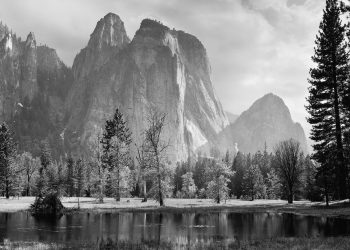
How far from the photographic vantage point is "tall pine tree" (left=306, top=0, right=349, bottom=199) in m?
44.9

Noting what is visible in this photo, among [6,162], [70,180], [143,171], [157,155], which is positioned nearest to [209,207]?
[157,155]

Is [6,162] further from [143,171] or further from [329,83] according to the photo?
[329,83]

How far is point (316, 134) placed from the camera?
47844mm

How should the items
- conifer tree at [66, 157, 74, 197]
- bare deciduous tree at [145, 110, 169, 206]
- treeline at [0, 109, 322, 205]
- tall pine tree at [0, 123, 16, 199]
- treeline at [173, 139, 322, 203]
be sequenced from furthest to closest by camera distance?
conifer tree at [66, 157, 74, 197], tall pine tree at [0, 123, 16, 199], treeline at [173, 139, 322, 203], treeline at [0, 109, 322, 205], bare deciduous tree at [145, 110, 169, 206]

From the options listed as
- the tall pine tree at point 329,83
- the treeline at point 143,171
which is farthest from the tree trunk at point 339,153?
the treeline at point 143,171

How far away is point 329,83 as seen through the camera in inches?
1801

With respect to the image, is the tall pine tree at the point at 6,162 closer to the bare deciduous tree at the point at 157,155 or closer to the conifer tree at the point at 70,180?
the bare deciduous tree at the point at 157,155

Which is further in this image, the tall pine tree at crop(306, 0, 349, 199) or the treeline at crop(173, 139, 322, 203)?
the treeline at crop(173, 139, 322, 203)

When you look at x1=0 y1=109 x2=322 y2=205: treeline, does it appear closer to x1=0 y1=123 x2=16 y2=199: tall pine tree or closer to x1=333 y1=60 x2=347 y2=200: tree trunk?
x1=0 y1=123 x2=16 y2=199: tall pine tree

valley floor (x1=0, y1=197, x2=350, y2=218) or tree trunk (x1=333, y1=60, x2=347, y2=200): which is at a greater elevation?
tree trunk (x1=333, y1=60, x2=347, y2=200)

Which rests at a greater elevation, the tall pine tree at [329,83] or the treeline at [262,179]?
the tall pine tree at [329,83]

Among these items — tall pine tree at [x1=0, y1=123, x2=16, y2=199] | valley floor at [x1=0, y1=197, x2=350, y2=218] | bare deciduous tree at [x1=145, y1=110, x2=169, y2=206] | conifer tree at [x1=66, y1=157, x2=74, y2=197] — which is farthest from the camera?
conifer tree at [x1=66, y1=157, x2=74, y2=197]

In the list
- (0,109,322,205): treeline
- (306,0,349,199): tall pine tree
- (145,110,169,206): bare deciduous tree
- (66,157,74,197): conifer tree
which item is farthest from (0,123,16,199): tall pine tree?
(306,0,349,199): tall pine tree

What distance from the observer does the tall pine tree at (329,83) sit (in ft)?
147
